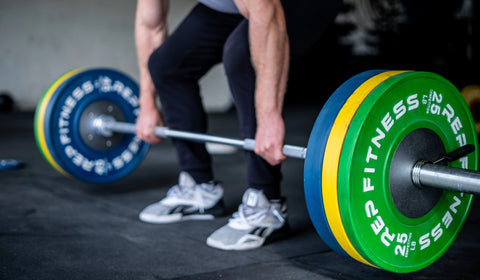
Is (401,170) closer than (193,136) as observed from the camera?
Yes

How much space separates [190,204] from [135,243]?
0.28 meters

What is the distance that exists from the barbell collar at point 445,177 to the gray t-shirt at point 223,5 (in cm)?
64

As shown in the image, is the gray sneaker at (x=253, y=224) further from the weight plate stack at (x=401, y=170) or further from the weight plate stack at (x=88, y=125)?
the weight plate stack at (x=88, y=125)

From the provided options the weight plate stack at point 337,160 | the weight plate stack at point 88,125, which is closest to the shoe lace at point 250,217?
the weight plate stack at point 337,160

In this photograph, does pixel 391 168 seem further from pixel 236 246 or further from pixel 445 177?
pixel 236 246

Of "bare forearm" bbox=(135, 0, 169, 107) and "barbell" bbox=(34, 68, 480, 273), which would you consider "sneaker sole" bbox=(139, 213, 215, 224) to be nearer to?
"bare forearm" bbox=(135, 0, 169, 107)

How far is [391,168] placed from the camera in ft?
3.20

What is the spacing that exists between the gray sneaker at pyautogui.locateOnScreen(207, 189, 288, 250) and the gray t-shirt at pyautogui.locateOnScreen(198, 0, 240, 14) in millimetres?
485

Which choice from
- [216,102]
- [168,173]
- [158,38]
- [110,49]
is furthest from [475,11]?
[110,49]

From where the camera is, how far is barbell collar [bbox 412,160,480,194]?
3.04ft

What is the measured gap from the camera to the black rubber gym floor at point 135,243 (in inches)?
43.5

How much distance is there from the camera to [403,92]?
96 cm

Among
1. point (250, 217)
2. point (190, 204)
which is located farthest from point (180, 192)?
point (250, 217)

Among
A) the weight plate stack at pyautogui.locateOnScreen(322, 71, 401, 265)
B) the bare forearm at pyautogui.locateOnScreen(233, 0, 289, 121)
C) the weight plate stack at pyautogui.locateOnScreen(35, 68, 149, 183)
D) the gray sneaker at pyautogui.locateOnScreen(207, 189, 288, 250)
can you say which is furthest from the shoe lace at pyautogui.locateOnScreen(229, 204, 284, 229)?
the weight plate stack at pyautogui.locateOnScreen(35, 68, 149, 183)
